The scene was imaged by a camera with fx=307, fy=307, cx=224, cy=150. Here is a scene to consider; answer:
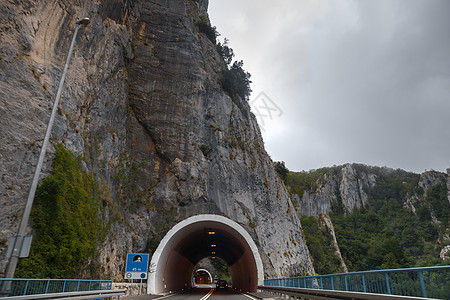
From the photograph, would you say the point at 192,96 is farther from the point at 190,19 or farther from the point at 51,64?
the point at 51,64

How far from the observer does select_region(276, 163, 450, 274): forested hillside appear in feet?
275

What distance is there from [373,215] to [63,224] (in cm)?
12656

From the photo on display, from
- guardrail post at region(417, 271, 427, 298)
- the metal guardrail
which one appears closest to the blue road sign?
the metal guardrail

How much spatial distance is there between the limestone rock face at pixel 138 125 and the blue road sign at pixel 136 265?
1.46 metres

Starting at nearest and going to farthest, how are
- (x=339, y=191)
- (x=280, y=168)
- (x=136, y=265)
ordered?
(x=136, y=265) < (x=280, y=168) < (x=339, y=191)

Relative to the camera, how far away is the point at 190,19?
128 feet

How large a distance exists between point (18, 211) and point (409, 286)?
14.2 metres

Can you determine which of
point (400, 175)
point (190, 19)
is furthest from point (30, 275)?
point (400, 175)

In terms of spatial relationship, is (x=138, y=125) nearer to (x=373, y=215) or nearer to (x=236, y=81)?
(x=236, y=81)

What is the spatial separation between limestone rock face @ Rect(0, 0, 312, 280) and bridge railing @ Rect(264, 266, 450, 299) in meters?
12.6

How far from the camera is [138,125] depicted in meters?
29.6

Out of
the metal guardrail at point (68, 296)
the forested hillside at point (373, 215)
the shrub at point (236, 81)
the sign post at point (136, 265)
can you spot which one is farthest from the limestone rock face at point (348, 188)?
the metal guardrail at point (68, 296)

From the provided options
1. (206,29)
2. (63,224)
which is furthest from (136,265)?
(206,29)

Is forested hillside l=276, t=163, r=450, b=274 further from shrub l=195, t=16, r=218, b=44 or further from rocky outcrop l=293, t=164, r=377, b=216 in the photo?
shrub l=195, t=16, r=218, b=44
